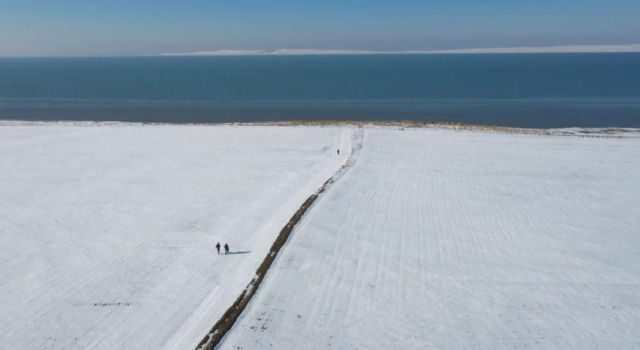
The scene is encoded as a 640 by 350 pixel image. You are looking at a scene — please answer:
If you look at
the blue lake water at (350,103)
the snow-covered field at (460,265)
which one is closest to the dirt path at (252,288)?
the snow-covered field at (460,265)

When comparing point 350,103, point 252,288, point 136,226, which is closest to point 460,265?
point 252,288

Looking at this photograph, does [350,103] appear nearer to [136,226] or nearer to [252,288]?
[136,226]

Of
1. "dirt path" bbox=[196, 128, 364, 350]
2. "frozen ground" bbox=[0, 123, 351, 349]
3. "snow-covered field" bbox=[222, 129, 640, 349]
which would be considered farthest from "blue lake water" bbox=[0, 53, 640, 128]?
"dirt path" bbox=[196, 128, 364, 350]

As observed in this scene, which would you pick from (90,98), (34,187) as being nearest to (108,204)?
(34,187)

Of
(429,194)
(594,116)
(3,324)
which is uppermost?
(594,116)

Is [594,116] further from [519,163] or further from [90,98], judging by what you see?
[90,98]

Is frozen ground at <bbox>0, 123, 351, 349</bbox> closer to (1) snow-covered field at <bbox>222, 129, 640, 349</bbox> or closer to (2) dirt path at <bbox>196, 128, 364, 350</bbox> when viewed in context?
(2) dirt path at <bbox>196, 128, 364, 350</bbox>
